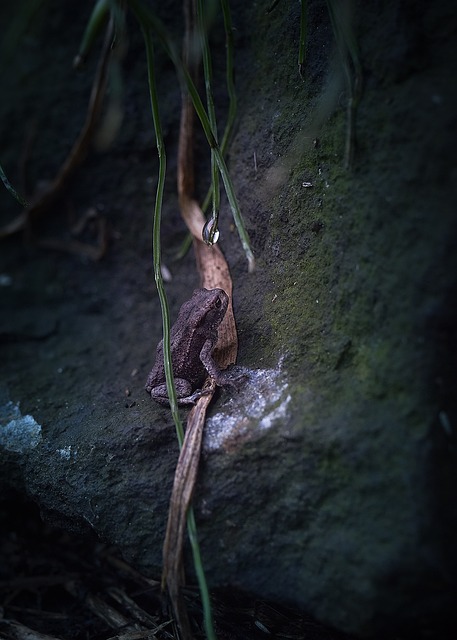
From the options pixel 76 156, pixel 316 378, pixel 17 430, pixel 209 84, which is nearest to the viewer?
pixel 316 378

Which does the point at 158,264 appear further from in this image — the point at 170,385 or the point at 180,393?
the point at 180,393

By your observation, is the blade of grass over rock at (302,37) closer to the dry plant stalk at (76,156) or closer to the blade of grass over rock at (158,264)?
the blade of grass over rock at (158,264)

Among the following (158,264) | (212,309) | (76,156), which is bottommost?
(212,309)

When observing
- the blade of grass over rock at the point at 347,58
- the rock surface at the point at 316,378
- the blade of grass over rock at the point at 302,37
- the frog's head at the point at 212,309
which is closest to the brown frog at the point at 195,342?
the frog's head at the point at 212,309

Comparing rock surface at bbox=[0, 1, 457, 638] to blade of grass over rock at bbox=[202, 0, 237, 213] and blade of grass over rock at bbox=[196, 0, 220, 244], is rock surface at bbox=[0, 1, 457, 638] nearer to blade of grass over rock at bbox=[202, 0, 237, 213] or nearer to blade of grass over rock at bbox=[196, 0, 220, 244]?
Answer: blade of grass over rock at bbox=[202, 0, 237, 213]

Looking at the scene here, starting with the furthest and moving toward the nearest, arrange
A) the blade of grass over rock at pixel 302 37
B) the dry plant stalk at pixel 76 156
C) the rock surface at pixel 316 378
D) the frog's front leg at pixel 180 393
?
the dry plant stalk at pixel 76 156
the frog's front leg at pixel 180 393
the blade of grass over rock at pixel 302 37
the rock surface at pixel 316 378

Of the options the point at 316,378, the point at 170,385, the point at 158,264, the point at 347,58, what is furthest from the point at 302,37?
the point at 170,385
